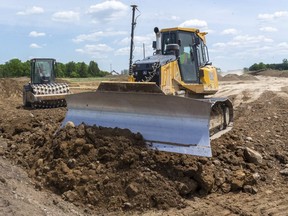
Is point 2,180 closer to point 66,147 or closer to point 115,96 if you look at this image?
point 66,147

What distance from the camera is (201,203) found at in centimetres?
589

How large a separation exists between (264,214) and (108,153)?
8.53ft

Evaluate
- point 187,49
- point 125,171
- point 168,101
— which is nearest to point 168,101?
point 168,101

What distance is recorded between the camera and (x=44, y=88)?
17.2 meters

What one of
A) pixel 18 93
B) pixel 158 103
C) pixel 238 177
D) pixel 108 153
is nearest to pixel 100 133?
pixel 108 153

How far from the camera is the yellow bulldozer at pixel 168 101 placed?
21.8 ft

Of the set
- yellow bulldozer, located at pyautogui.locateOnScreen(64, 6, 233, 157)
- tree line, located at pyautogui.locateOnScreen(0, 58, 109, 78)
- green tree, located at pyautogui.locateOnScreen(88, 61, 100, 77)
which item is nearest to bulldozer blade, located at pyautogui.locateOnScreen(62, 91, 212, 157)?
yellow bulldozer, located at pyautogui.locateOnScreen(64, 6, 233, 157)

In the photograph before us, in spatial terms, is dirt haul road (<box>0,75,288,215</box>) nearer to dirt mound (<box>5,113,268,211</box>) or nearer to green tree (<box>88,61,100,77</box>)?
dirt mound (<box>5,113,268,211</box>)

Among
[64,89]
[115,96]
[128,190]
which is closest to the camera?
[128,190]

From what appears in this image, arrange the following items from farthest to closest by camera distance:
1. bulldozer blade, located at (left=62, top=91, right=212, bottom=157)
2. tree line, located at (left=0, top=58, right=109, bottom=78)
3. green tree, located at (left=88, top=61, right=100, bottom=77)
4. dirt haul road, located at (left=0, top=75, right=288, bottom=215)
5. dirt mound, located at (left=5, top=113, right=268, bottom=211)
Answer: green tree, located at (left=88, top=61, right=100, bottom=77) < tree line, located at (left=0, top=58, right=109, bottom=78) < bulldozer blade, located at (left=62, top=91, right=212, bottom=157) < dirt mound, located at (left=5, top=113, right=268, bottom=211) < dirt haul road, located at (left=0, top=75, right=288, bottom=215)

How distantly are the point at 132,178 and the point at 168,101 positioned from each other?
1.53m

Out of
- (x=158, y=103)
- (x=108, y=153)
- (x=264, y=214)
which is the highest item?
(x=158, y=103)

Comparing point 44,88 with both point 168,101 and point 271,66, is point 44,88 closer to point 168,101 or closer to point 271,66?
point 168,101

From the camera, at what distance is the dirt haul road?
578cm
